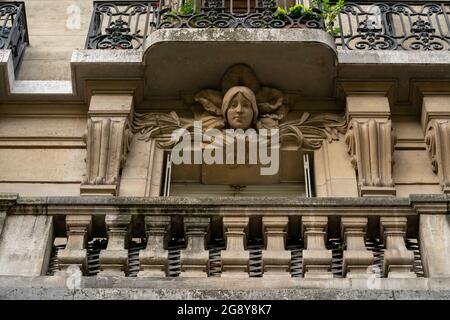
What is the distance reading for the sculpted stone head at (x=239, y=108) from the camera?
36.4 feet

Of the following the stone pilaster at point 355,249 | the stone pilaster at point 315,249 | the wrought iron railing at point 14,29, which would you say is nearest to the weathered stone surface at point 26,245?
A: the stone pilaster at point 315,249

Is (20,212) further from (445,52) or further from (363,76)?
(445,52)

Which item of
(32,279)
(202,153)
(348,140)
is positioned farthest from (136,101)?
(32,279)

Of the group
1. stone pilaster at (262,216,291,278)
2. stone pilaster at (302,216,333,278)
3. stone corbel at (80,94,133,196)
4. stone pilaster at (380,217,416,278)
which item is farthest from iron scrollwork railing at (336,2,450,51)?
stone pilaster at (262,216,291,278)

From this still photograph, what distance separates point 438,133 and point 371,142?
2.61ft

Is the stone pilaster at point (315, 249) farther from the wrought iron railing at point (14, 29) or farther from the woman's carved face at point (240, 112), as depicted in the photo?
→ the wrought iron railing at point (14, 29)

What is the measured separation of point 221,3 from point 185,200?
14.6 ft

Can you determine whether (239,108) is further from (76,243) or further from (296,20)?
(76,243)

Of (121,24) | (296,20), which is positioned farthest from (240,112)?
(121,24)

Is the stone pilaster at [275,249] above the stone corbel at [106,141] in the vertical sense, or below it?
below

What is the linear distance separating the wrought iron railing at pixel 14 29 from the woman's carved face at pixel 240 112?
9.47 feet

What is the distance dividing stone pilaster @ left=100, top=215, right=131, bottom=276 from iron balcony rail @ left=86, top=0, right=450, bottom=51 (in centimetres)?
380

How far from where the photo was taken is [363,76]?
37.2ft

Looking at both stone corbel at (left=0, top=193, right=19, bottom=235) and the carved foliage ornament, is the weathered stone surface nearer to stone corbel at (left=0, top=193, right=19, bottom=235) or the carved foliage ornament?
stone corbel at (left=0, top=193, right=19, bottom=235)
